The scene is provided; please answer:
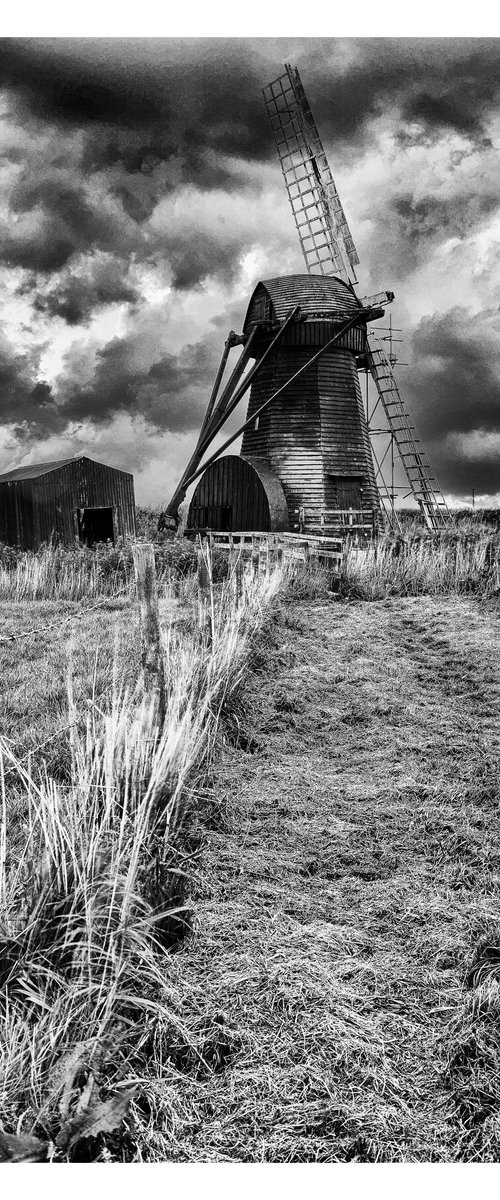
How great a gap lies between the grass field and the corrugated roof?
13.8 meters

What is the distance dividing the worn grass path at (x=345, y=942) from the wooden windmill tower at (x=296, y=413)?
11.4m

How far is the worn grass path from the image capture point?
168 centimetres

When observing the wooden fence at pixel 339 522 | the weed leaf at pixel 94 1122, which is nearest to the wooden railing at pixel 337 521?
the wooden fence at pixel 339 522

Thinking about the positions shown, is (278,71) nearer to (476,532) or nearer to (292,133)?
(476,532)

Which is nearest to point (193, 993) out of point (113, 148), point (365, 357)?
point (113, 148)

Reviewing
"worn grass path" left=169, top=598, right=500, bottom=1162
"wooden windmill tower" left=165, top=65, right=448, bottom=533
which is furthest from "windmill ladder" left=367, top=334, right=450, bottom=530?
"worn grass path" left=169, top=598, right=500, bottom=1162

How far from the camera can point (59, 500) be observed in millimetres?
17406

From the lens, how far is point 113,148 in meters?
6.95

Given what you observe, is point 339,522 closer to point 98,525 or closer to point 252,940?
point 98,525

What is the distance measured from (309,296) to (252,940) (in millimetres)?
15755

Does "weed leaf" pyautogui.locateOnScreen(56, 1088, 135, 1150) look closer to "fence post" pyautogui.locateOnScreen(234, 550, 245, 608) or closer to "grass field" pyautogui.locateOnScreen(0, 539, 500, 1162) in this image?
"grass field" pyautogui.locateOnScreen(0, 539, 500, 1162)

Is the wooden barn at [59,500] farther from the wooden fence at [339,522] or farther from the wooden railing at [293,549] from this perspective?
the wooden railing at [293,549]

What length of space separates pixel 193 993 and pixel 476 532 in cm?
1076

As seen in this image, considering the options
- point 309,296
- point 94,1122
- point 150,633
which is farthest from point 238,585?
point 309,296
